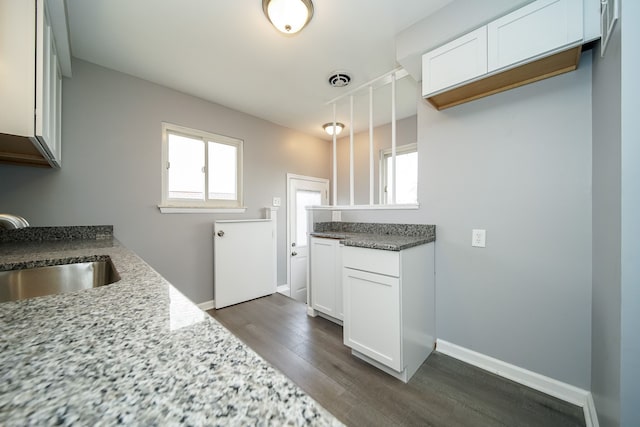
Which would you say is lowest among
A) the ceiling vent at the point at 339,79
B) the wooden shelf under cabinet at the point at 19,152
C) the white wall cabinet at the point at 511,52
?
the wooden shelf under cabinet at the point at 19,152

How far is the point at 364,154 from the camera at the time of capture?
3883 millimetres

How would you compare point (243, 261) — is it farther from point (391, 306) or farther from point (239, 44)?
point (239, 44)

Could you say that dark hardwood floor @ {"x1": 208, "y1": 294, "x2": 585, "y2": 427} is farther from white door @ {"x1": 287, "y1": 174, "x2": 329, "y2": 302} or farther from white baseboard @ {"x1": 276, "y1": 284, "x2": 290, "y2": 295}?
white door @ {"x1": 287, "y1": 174, "x2": 329, "y2": 302}

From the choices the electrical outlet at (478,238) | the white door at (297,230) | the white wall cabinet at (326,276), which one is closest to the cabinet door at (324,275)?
the white wall cabinet at (326,276)

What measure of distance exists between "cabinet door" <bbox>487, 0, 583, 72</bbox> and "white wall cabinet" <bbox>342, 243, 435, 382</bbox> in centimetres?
129

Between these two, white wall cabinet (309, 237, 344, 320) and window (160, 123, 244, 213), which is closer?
white wall cabinet (309, 237, 344, 320)

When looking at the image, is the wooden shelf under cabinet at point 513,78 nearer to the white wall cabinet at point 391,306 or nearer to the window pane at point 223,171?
the white wall cabinet at point 391,306

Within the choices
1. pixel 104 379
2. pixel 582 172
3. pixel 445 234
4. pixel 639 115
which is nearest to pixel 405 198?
pixel 445 234

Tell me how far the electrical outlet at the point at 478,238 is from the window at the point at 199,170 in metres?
2.57

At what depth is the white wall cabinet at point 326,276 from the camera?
7.57 ft

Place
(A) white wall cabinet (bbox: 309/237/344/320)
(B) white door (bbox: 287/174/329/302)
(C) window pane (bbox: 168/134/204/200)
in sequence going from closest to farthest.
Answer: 1. (A) white wall cabinet (bbox: 309/237/344/320)
2. (C) window pane (bbox: 168/134/204/200)
3. (B) white door (bbox: 287/174/329/302)

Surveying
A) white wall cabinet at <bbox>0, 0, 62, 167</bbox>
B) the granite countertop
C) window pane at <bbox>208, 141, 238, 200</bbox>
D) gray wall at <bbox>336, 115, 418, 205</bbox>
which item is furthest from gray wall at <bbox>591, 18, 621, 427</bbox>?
window pane at <bbox>208, 141, 238, 200</bbox>

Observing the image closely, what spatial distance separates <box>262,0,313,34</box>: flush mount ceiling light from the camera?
149 centimetres

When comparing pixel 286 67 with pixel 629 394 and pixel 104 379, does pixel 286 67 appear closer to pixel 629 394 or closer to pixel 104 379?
pixel 104 379
